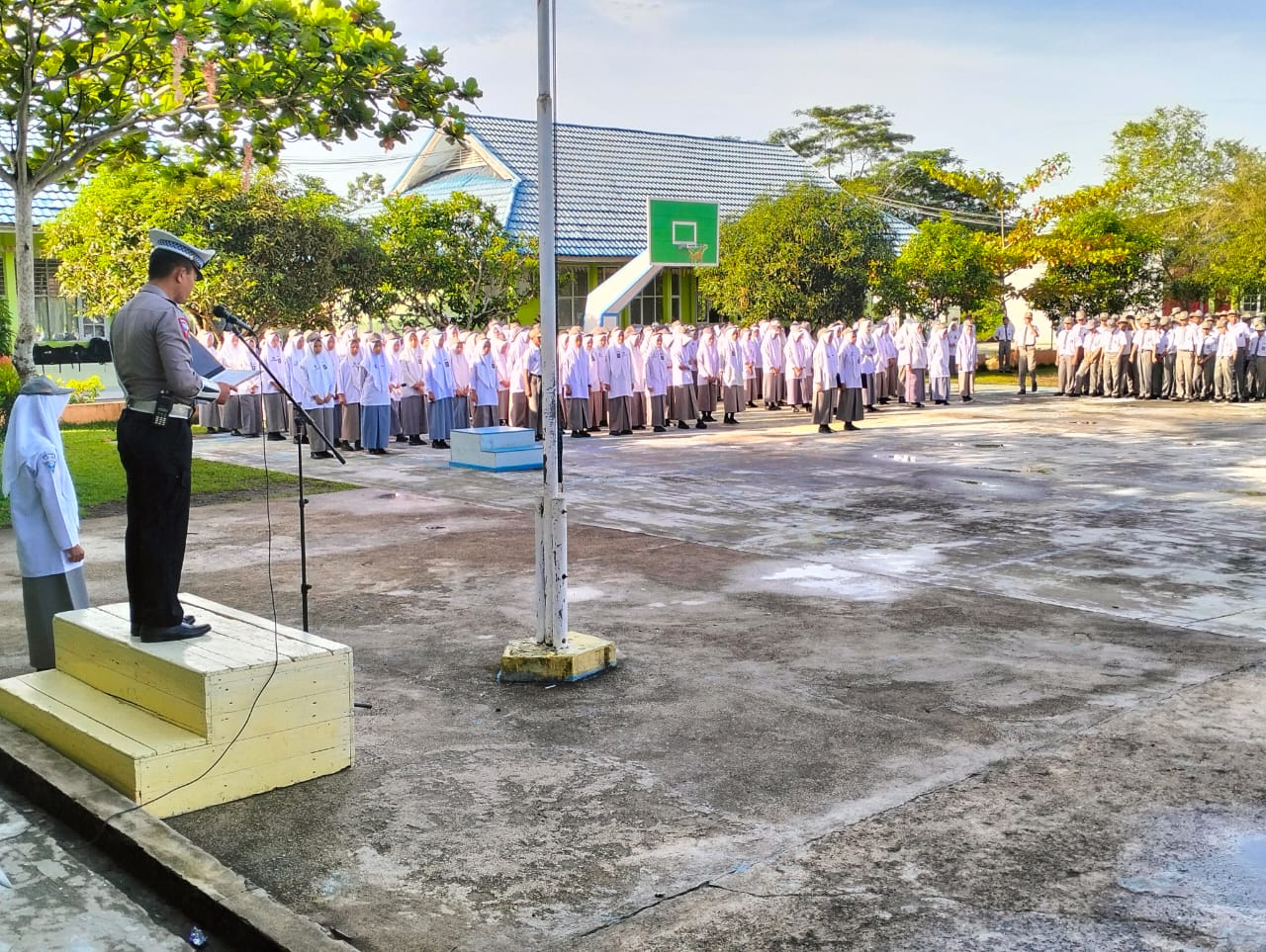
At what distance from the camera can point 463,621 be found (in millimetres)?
7898

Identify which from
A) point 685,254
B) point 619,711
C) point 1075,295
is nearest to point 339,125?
point 619,711

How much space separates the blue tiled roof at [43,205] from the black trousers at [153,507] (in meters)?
18.5

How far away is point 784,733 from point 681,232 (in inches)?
808

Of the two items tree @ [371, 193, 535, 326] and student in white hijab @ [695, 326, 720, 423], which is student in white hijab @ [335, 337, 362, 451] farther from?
student in white hijab @ [695, 326, 720, 423]

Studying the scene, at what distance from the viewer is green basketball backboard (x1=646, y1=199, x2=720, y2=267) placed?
24.8m

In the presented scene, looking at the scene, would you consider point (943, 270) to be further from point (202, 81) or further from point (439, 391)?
point (202, 81)

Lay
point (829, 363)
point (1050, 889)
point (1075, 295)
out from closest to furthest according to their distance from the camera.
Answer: point (1050, 889), point (829, 363), point (1075, 295)

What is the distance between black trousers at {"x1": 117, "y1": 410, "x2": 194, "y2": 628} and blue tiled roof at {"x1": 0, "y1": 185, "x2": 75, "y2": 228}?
60.5 feet

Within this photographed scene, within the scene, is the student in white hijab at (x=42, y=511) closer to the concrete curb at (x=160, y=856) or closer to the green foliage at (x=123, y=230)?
the concrete curb at (x=160, y=856)

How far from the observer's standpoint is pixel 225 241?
69.2 ft

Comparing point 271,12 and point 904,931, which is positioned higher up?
point 271,12

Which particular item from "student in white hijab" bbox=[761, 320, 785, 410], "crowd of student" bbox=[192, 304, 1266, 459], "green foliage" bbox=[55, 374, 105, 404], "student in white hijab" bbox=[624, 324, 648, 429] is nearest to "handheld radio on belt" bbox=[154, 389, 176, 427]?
"crowd of student" bbox=[192, 304, 1266, 459]

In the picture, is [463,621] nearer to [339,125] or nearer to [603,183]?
[339,125]

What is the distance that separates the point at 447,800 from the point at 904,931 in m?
1.90
